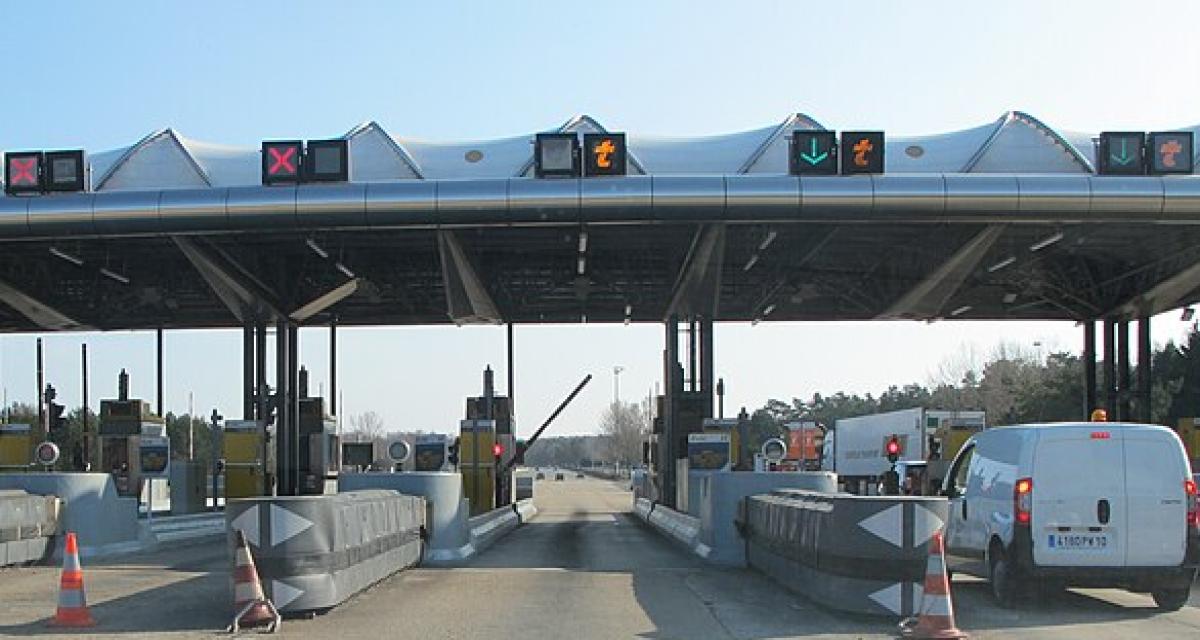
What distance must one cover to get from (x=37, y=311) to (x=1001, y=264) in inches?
1050

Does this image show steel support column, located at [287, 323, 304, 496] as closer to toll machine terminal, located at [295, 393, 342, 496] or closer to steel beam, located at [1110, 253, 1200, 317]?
toll machine terminal, located at [295, 393, 342, 496]

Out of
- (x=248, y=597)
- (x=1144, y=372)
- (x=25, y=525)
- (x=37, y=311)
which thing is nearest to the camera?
(x=248, y=597)

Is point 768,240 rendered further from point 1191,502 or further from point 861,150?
point 1191,502

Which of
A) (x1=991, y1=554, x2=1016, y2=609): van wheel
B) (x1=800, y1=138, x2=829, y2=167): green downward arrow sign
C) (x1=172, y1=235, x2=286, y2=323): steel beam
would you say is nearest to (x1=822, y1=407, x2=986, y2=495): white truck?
(x1=800, y1=138, x2=829, y2=167): green downward arrow sign

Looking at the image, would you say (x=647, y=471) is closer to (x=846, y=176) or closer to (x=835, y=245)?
(x=835, y=245)

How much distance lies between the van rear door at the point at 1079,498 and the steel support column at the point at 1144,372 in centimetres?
2330

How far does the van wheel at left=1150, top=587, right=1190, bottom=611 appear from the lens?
13.5m

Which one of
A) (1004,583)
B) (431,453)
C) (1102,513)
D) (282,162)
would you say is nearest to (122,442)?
(431,453)

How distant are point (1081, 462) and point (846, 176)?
12322mm

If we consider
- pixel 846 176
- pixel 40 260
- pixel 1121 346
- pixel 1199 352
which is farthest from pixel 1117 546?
pixel 1199 352

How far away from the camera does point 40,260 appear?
111 ft

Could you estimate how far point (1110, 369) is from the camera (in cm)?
3719

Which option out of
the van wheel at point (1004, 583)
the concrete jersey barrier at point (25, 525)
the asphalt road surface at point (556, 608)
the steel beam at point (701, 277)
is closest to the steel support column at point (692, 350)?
the steel beam at point (701, 277)

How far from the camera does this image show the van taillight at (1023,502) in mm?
13375
